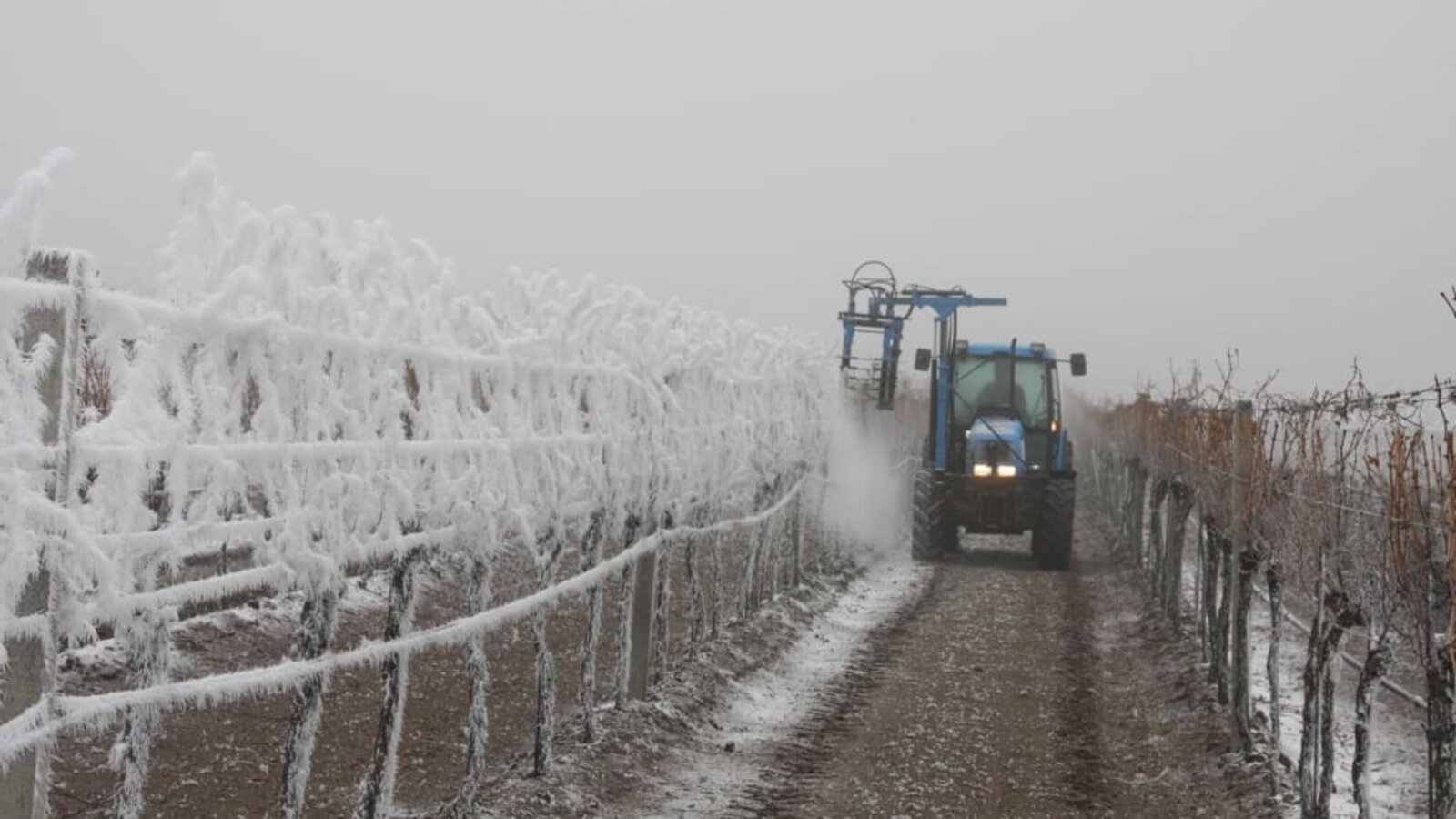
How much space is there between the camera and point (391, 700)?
4.78m

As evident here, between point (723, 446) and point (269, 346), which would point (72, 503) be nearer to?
point (269, 346)

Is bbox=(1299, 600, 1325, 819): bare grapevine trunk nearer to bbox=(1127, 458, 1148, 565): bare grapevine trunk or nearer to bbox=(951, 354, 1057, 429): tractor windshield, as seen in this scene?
bbox=(1127, 458, 1148, 565): bare grapevine trunk

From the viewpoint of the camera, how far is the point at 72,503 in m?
3.00

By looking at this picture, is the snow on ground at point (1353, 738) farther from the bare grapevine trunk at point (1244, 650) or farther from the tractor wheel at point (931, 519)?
the tractor wheel at point (931, 519)

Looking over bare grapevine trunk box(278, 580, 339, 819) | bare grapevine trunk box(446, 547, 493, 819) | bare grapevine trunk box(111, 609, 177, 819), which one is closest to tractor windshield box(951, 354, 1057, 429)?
bare grapevine trunk box(446, 547, 493, 819)

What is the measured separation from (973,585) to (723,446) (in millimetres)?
6348

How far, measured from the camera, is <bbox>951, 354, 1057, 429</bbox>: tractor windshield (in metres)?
18.1

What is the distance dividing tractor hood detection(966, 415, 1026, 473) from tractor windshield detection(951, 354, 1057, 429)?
40cm

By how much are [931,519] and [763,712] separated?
9792mm

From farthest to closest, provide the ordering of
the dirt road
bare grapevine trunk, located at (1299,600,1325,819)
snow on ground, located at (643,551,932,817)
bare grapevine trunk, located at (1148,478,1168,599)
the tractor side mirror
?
the tractor side mirror
bare grapevine trunk, located at (1148,478,1168,599)
the dirt road
snow on ground, located at (643,551,932,817)
bare grapevine trunk, located at (1299,600,1325,819)

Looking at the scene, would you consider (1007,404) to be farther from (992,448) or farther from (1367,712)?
(1367,712)

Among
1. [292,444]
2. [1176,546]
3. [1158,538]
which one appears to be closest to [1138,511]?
[1158,538]

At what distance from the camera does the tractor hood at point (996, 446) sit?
17391 mm

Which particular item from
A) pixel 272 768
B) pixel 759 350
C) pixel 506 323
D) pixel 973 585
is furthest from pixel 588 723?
pixel 973 585
